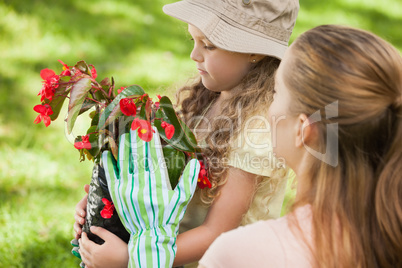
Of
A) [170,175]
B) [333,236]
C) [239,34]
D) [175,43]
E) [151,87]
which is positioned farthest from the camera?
[175,43]

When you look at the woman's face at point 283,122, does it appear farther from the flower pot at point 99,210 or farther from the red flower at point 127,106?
the flower pot at point 99,210

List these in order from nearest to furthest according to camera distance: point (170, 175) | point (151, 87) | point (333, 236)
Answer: point (333, 236), point (170, 175), point (151, 87)

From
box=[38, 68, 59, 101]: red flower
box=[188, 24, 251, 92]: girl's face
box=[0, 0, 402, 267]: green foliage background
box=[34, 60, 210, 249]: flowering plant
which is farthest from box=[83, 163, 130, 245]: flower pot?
box=[0, 0, 402, 267]: green foliage background

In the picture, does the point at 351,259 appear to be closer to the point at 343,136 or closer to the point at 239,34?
the point at 343,136

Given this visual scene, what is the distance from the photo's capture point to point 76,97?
1.59 meters

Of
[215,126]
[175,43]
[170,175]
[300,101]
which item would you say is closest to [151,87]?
[175,43]

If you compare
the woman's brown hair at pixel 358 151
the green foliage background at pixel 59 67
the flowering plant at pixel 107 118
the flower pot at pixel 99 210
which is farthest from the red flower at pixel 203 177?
the green foliage background at pixel 59 67

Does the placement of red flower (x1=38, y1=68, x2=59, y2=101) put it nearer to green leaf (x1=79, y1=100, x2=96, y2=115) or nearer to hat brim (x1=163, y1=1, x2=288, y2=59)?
green leaf (x1=79, y1=100, x2=96, y2=115)

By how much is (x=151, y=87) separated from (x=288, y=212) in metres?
2.59

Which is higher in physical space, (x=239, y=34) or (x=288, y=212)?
(x=239, y=34)

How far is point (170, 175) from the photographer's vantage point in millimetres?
1640

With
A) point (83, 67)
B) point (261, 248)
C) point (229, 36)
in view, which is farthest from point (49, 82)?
point (261, 248)

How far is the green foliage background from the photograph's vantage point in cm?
263

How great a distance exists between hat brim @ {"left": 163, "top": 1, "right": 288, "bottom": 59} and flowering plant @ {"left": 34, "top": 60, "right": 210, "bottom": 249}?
312 millimetres
